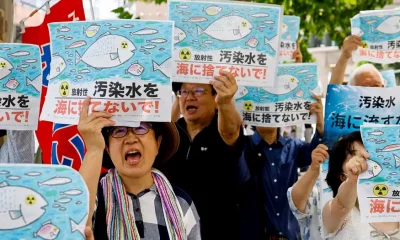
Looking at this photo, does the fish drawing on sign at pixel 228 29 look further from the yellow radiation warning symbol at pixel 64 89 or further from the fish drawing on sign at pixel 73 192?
the fish drawing on sign at pixel 73 192

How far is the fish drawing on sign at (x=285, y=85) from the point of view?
181 inches

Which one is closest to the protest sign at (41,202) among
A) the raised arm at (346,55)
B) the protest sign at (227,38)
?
the protest sign at (227,38)

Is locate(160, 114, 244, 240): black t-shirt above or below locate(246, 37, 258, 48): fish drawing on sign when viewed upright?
below

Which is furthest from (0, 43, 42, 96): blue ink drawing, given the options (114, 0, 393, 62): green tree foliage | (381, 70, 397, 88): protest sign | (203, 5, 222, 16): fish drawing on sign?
(114, 0, 393, 62): green tree foliage

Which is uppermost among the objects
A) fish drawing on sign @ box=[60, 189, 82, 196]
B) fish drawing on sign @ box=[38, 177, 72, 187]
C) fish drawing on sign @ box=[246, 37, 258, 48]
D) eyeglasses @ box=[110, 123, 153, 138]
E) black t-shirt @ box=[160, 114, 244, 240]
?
fish drawing on sign @ box=[246, 37, 258, 48]

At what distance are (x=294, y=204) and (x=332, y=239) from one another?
1.22ft

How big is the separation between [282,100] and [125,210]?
197 centimetres

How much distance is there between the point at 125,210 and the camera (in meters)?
2.87

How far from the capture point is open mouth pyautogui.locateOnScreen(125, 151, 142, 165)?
117 inches

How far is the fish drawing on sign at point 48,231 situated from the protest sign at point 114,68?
839 mm

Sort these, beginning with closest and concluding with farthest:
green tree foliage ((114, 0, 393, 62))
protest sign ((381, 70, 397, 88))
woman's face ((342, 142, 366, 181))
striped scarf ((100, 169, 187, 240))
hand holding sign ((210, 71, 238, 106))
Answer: striped scarf ((100, 169, 187, 240)), woman's face ((342, 142, 366, 181)), hand holding sign ((210, 71, 238, 106)), protest sign ((381, 70, 397, 88)), green tree foliage ((114, 0, 393, 62))

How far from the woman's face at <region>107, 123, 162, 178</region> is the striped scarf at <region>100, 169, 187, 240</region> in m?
0.07

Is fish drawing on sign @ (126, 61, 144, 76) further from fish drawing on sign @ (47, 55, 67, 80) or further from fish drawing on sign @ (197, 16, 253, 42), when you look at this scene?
fish drawing on sign @ (197, 16, 253, 42)

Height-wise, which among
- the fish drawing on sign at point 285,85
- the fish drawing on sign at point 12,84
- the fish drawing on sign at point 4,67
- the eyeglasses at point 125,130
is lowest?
the eyeglasses at point 125,130
